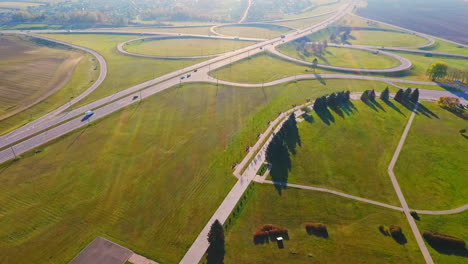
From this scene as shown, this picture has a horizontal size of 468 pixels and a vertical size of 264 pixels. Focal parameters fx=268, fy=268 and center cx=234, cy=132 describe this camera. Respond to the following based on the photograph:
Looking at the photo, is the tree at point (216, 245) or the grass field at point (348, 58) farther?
the grass field at point (348, 58)

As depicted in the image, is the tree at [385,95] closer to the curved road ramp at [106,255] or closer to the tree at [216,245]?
the tree at [216,245]

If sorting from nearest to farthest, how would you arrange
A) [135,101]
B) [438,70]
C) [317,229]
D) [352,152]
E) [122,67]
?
[317,229]
[352,152]
[135,101]
[438,70]
[122,67]

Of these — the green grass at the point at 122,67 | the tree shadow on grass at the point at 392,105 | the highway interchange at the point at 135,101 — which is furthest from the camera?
the green grass at the point at 122,67

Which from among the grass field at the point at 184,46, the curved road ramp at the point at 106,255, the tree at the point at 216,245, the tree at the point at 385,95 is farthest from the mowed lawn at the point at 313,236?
the grass field at the point at 184,46

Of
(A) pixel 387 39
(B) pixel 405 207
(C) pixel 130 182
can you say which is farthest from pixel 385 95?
(A) pixel 387 39

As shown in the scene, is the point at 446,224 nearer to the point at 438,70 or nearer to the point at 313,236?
the point at 313,236

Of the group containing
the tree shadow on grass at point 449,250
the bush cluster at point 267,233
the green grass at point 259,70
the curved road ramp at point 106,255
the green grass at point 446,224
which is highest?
the green grass at point 259,70

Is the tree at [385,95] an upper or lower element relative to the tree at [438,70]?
lower
